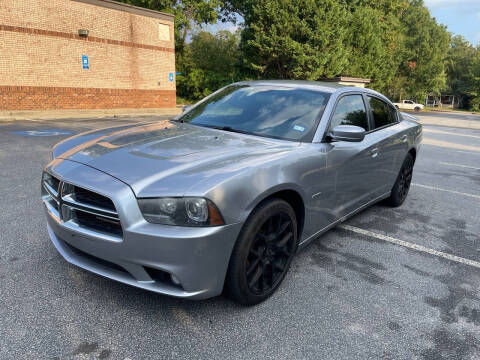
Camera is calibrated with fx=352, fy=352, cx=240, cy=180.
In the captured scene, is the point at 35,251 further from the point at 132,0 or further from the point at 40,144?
the point at 132,0

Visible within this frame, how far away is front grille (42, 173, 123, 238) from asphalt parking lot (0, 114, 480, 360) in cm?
59

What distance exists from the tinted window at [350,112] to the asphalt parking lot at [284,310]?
122 cm

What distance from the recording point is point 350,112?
11.7 feet

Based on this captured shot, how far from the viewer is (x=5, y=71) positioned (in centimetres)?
1488

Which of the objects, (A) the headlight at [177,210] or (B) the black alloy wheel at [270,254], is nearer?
(A) the headlight at [177,210]

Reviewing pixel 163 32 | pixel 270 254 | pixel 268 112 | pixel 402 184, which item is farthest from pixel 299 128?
pixel 163 32

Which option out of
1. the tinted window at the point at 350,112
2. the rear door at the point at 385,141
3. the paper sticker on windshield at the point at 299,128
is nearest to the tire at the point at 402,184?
the rear door at the point at 385,141

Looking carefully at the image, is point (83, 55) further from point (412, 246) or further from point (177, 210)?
point (177, 210)

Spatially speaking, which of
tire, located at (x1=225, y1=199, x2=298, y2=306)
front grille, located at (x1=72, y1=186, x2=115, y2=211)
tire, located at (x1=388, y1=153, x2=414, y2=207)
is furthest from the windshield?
tire, located at (x1=388, y1=153, x2=414, y2=207)

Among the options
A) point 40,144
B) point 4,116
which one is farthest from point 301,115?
point 4,116

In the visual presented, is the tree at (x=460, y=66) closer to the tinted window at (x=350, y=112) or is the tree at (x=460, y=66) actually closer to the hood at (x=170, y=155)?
the tinted window at (x=350, y=112)

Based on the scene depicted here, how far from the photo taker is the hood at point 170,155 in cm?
206

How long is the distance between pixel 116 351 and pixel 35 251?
1551mm

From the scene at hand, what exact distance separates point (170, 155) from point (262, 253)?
0.92 metres
